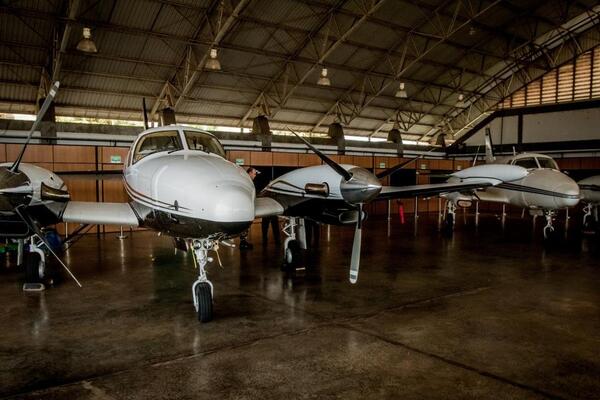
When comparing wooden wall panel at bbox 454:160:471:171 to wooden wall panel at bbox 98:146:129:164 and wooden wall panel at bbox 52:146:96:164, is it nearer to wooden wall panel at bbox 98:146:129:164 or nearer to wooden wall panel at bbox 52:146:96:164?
wooden wall panel at bbox 98:146:129:164

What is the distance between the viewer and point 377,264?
9555mm

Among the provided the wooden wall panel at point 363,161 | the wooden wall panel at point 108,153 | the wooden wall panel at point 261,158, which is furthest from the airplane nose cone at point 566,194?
the wooden wall panel at point 108,153

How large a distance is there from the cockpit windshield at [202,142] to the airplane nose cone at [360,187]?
7.01 feet

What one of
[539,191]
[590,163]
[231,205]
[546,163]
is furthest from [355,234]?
[590,163]

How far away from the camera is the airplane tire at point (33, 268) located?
7.32 m

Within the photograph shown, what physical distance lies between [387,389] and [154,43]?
19349 millimetres

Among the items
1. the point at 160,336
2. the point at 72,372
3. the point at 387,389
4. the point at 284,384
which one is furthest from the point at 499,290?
the point at 72,372

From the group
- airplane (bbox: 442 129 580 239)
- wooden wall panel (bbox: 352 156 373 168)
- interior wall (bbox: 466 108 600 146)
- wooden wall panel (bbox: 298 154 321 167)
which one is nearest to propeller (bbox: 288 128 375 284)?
airplane (bbox: 442 129 580 239)

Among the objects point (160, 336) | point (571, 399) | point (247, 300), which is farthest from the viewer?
point (247, 300)

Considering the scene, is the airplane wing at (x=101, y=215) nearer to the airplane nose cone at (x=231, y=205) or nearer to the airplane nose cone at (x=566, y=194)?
the airplane nose cone at (x=231, y=205)

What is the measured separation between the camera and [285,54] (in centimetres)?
2217

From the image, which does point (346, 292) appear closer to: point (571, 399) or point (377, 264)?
point (377, 264)

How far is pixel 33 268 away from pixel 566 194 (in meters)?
11.9

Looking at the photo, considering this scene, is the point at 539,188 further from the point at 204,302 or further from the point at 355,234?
the point at 204,302
